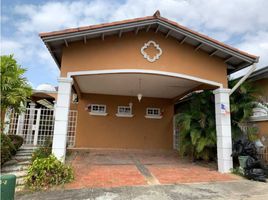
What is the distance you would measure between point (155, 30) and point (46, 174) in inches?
232

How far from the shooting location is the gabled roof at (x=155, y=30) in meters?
5.95

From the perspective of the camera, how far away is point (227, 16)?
30.1ft

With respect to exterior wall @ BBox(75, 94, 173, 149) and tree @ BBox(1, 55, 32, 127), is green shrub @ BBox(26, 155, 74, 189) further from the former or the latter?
exterior wall @ BBox(75, 94, 173, 149)

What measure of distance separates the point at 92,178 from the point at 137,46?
4.65 meters

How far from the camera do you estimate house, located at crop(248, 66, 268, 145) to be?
23.0 feet

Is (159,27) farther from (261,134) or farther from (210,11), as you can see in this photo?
(261,134)

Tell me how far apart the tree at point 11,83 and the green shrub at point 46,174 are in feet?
6.42

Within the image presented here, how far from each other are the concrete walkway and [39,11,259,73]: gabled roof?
4389 millimetres

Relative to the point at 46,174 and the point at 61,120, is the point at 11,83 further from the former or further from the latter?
the point at 46,174

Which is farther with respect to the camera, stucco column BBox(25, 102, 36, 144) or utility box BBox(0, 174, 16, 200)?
stucco column BBox(25, 102, 36, 144)

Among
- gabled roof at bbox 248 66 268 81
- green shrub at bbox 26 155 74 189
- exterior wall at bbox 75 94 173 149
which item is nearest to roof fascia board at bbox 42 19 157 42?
green shrub at bbox 26 155 74 189

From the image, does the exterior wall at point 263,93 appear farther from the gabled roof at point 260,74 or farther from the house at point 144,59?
the house at point 144,59

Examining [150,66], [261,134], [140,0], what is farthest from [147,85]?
[261,134]

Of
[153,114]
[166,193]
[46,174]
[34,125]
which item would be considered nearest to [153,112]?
[153,114]
